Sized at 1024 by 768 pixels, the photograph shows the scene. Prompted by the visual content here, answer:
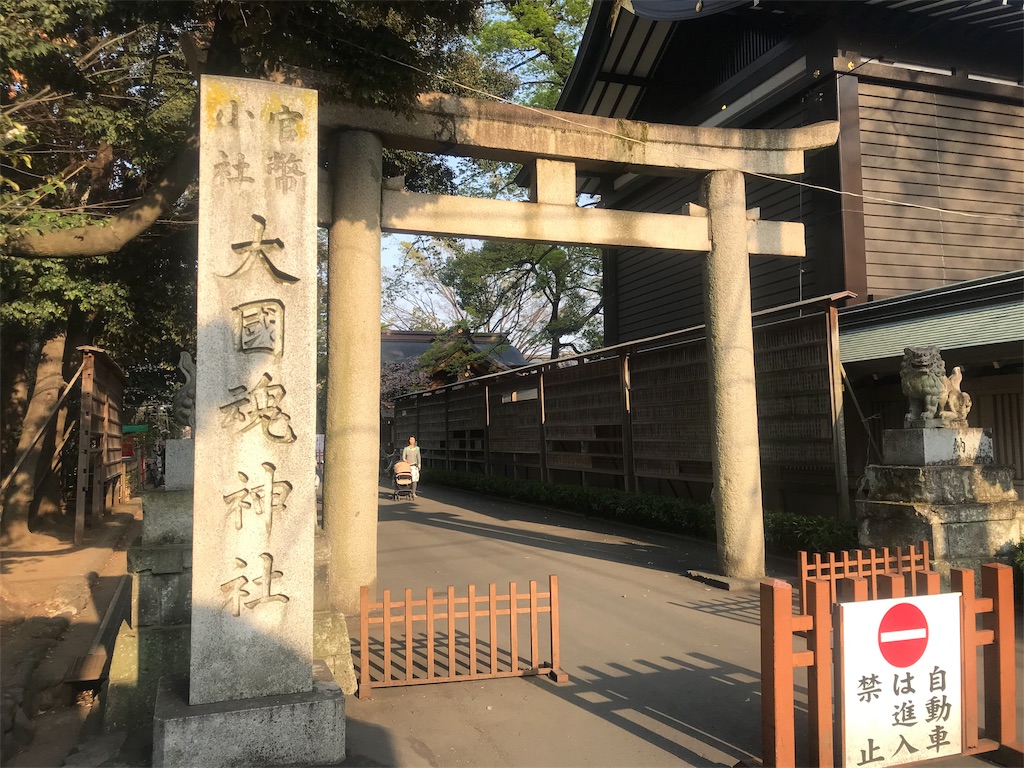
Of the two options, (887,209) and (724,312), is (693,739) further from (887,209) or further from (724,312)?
(887,209)

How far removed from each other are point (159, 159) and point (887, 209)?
11232 millimetres

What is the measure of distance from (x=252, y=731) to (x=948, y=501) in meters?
6.88

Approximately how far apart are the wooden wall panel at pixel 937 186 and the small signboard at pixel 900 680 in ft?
28.6

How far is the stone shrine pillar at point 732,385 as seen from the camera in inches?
345

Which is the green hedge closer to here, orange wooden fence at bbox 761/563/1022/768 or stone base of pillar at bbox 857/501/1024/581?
stone base of pillar at bbox 857/501/1024/581

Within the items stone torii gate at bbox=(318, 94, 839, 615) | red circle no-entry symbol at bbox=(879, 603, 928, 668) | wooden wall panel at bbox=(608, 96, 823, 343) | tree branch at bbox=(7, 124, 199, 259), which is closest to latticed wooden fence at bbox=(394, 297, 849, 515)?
wooden wall panel at bbox=(608, 96, 823, 343)

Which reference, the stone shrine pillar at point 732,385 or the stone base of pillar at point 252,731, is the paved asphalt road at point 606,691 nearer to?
the stone base of pillar at point 252,731

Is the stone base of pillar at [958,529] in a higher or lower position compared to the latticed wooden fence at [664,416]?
lower

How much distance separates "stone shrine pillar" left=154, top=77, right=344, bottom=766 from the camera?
13.1 ft

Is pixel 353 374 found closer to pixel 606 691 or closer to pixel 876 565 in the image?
pixel 606 691

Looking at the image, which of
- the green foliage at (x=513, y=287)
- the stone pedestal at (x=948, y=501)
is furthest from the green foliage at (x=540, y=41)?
the stone pedestal at (x=948, y=501)

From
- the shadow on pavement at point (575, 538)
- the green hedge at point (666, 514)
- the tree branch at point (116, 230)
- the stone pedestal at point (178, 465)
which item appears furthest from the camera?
the shadow on pavement at point (575, 538)

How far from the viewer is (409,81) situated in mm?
6754

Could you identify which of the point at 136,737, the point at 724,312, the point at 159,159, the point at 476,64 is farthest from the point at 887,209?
the point at 136,737
